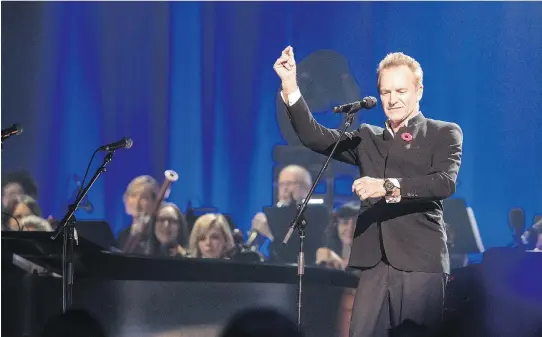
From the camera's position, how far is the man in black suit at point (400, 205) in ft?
10.1

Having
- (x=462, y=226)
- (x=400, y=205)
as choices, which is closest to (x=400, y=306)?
(x=400, y=205)

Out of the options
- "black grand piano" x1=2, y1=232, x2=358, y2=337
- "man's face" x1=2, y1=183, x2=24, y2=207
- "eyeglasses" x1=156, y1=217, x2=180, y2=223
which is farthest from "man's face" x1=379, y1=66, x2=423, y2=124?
"man's face" x1=2, y1=183, x2=24, y2=207

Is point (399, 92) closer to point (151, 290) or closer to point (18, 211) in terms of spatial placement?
point (151, 290)

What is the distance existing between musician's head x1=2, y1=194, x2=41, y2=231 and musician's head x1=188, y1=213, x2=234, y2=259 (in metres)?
1.56

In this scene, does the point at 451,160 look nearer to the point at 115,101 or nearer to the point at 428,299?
the point at 428,299

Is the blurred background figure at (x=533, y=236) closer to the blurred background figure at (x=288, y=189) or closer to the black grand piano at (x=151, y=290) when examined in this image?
the black grand piano at (x=151, y=290)

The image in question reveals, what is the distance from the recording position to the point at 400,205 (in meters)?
3.20

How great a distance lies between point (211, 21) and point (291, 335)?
4076mm

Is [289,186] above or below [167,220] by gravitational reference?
above

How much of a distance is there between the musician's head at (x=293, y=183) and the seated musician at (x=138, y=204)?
3.61ft

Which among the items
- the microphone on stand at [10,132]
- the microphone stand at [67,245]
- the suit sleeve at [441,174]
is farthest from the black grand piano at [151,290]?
the suit sleeve at [441,174]

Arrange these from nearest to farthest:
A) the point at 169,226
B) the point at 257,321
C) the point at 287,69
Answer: the point at 287,69, the point at 257,321, the point at 169,226

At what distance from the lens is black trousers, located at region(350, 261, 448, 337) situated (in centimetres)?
307

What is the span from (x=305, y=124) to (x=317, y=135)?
0.07 meters
